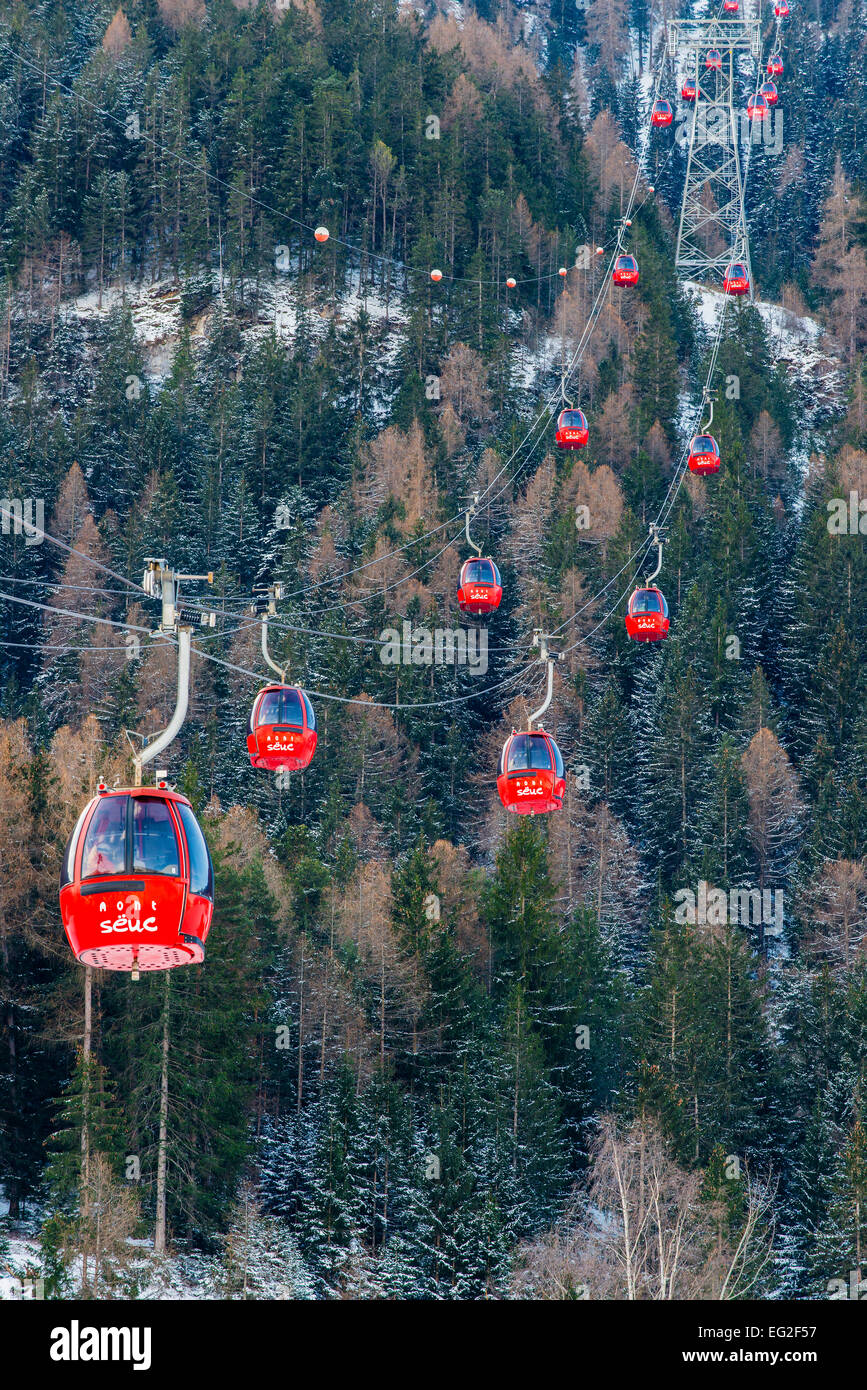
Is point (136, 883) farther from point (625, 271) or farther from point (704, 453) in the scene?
point (625, 271)

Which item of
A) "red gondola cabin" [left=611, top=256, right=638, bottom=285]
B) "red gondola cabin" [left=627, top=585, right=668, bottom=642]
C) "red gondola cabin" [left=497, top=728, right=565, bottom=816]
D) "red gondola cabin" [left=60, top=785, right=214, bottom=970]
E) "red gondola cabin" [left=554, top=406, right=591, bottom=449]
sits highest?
"red gondola cabin" [left=611, top=256, right=638, bottom=285]

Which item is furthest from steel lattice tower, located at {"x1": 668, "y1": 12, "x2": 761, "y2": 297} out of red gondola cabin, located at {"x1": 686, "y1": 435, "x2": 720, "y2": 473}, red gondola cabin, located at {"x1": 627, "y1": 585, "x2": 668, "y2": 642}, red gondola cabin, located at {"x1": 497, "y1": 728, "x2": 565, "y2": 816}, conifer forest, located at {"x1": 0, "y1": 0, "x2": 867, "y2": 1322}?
red gondola cabin, located at {"x1": 497, "y1": 728, "x2": 565, "y2": 816}

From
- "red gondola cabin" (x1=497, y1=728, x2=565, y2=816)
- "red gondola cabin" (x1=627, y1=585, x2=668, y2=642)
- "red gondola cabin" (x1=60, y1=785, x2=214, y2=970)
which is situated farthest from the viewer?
"red gondola cabin" (x1=627, y1=585, x2=668, y2=642)

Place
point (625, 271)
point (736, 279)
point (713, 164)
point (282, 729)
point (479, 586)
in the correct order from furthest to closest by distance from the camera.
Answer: point (713, 164)
point (736, 279)
point (625, 271)
point (479, 586)
point (282, 729)

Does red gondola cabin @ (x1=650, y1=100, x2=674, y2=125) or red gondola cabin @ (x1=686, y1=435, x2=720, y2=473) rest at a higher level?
red gondola cabin @ (x1=650, y1=100, x2=674, y2=125)

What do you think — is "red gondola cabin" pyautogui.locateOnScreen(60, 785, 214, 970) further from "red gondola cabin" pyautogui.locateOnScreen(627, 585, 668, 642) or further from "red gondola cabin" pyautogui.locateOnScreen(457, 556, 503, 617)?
"red gondola cabin" pyautogui.locateOnScreen(627, 585, 668, 642)

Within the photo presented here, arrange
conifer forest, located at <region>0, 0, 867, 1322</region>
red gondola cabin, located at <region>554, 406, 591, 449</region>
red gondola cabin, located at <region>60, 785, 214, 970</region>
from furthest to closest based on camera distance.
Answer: red gondola cabin, located at <region>554, 406, 591, 449</region> → conifer forest, located at <region>0, 0, 867, 1322</region> → red gondola cabin, located at <region>60, 785, 214, 970</region>

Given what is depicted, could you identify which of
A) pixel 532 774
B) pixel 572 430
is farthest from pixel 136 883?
pixel 572 430
